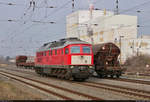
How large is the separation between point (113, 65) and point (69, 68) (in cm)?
745

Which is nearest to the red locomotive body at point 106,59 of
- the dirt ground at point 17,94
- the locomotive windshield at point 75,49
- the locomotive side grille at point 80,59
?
the locomotive side grille at point 80,59

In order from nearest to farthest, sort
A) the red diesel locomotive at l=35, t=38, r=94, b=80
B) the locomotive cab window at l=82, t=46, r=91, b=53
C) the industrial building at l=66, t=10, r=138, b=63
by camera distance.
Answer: the red diesel locomotive at l=35, t=38, r=94, b=80 < the locomotive cab window at l=82, t=46, r=91, b=53 < the industrial building at l=66, t=10, r=138, b=63

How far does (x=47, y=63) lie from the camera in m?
26.3

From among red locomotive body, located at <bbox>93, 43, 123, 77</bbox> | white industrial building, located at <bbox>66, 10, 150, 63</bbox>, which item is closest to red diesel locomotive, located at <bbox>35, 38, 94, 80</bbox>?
red locomotive body, located at <bbox>93, 43, 123, 77</bbox>

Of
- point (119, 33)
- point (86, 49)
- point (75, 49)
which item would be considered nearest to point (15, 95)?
point (75, 49)

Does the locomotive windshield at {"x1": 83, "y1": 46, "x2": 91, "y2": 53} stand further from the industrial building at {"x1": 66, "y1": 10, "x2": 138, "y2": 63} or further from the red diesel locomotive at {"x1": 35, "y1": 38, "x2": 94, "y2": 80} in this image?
the industrial building at {"x1": 66, "y1": 10, "x2": 138, "y2": 63}

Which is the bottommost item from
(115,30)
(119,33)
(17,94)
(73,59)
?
(17,94)

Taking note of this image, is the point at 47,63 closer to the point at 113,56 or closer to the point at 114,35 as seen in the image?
the point at 113,56

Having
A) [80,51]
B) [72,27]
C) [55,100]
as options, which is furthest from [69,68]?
[72,27]

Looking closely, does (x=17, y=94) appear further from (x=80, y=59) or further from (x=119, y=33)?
(x=119, y=33)

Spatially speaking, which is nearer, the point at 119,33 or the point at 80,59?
the point at 80,59

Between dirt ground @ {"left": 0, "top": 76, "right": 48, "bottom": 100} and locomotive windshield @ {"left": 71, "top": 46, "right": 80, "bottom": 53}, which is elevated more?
locomotive windshield @ {"left": 71, "top": 46, "right": 80, "bottom": 53}

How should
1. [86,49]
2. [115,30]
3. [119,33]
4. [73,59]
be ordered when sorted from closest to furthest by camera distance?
1. [73,59]
2. [86,49]
3. [119,33]
4. [115,30]

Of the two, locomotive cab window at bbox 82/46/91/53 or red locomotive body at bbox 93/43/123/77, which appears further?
red locomotive body at bbox 93/43/123/77
